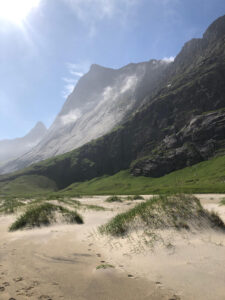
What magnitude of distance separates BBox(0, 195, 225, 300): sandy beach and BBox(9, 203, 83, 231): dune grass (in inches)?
140

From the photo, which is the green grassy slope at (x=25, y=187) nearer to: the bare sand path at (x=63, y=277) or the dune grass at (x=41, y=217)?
the dune grass at (x=41, y=217)

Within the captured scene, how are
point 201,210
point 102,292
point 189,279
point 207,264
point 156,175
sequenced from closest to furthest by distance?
point 102,292 → point 189,279 → point 207,264 → point 201,210 → point 156,175

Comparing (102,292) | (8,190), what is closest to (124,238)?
(102,292)

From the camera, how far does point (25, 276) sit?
560cm

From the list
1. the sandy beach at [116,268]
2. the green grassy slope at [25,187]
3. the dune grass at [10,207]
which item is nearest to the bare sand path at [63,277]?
the sandy beach at [116,268]

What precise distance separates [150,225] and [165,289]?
5.30 m

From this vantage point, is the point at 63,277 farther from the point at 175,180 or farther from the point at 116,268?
the point at 175,180

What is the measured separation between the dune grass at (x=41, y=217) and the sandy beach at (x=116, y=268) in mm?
3553

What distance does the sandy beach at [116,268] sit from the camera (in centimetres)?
474

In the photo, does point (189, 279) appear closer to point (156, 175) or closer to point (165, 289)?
point (165, 289)

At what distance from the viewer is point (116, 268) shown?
644 cm

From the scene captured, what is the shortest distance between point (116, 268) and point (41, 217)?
9.55 m

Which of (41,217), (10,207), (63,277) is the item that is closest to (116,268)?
(63,277)

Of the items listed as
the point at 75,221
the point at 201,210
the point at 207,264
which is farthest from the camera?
the point at 75,221
